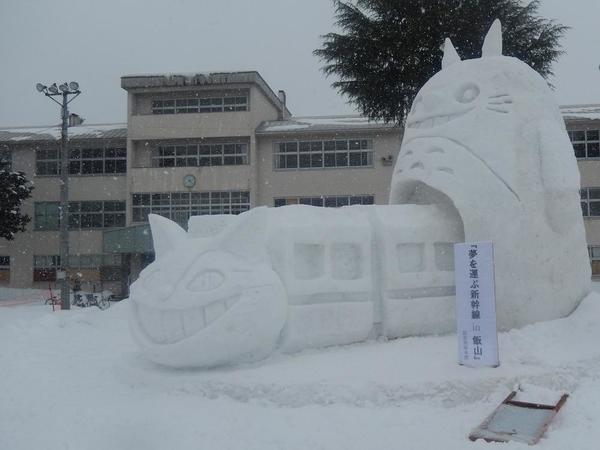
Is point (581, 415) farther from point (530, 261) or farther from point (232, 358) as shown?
point (232, 358)

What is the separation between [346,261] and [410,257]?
0.90 m

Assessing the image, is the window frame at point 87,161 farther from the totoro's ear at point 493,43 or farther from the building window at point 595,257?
the totoro's ear at point 493,43

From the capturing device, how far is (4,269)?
92.8ft

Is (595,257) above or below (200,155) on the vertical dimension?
below

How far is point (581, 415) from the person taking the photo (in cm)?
573

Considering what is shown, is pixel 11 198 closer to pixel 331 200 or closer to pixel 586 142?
pixel 331 200

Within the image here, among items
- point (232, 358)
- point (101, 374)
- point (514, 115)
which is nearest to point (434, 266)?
point (514, 115)

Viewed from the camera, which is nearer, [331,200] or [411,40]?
[411,40]

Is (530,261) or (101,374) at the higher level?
(530,261)

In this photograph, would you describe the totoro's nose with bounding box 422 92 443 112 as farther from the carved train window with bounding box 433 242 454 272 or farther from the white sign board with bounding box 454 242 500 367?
the white sign board with bounding box 454 242 500 367

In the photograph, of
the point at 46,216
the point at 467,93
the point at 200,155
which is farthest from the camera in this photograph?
the point at 46,216

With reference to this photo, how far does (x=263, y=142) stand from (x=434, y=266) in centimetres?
1927

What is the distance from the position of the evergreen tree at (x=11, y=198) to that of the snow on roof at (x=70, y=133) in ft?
7.73

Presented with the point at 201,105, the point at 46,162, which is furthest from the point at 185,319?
the point at 46,162
